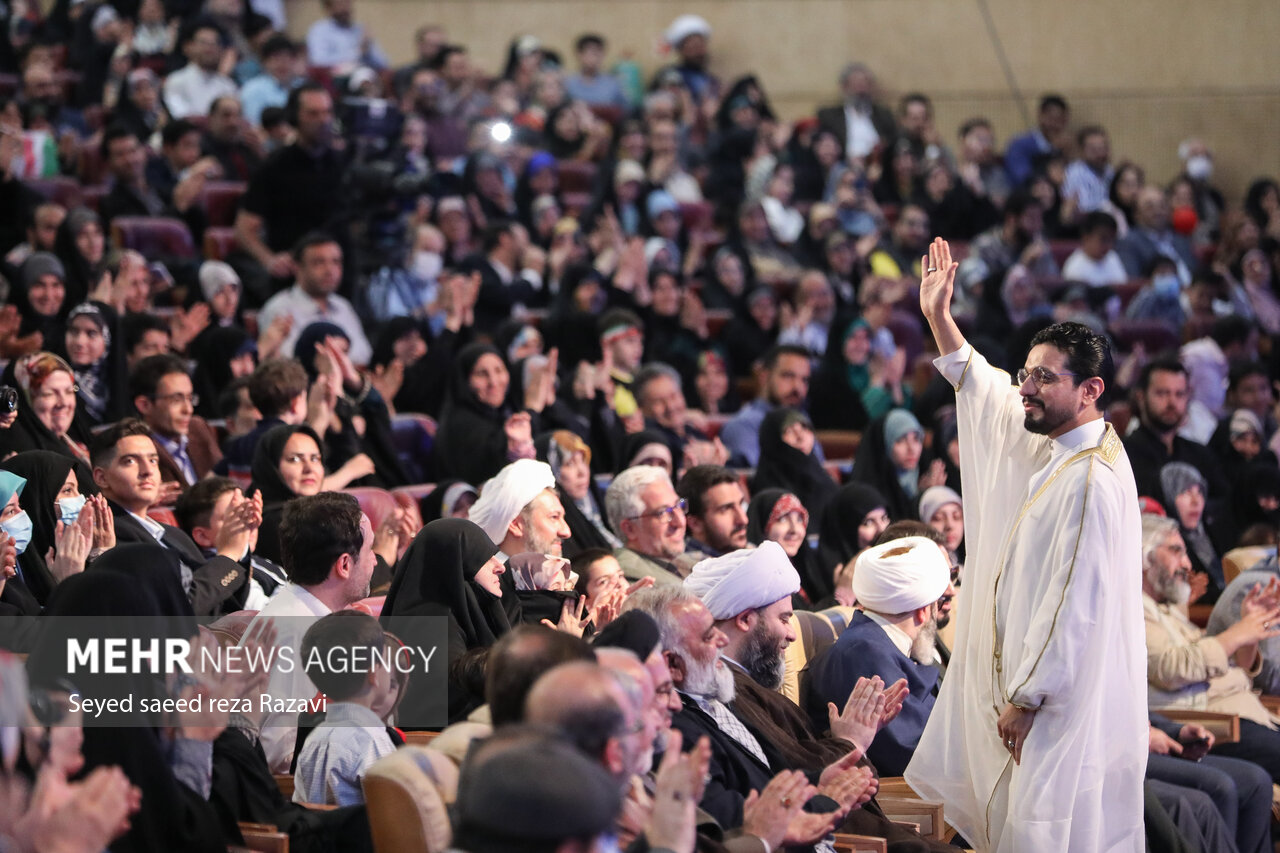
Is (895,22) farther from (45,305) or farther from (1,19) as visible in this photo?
(45,305)

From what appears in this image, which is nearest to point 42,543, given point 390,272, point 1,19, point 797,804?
point 797,804

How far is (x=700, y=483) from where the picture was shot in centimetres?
505

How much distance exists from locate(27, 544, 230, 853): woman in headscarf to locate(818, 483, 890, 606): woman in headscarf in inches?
115

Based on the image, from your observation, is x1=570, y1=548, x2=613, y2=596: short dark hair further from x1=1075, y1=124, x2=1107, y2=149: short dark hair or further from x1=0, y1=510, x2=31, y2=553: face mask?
x1=1075, y1=124, x2=1107, y2=149: short dark hair

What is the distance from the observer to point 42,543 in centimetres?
404

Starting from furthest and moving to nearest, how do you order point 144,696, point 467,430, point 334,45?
point 334,45, point 467,430, point 144,696

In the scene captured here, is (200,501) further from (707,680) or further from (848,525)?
(848,525)

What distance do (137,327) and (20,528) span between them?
2432 mm

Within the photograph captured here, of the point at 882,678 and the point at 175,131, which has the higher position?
the point at 175,131

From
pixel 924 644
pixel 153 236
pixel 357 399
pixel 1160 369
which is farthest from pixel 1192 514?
pixel 153 236

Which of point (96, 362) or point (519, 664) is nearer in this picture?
point (519, 664)

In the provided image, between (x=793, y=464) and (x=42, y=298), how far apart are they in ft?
10.2

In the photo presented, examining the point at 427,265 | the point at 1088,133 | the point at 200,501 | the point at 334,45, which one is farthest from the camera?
the point at 1088,133

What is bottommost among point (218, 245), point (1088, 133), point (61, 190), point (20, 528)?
point (20, 528)
